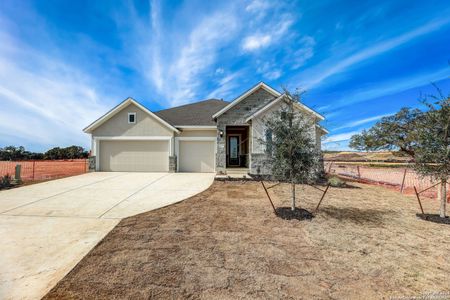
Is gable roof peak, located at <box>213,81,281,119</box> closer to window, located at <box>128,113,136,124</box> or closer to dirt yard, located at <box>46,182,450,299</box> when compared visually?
window, located at <box>128,113,136,124</box>

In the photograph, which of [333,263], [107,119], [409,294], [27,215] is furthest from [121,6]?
[409,294]

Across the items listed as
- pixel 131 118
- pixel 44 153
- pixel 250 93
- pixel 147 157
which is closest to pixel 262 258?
pixel 250 93

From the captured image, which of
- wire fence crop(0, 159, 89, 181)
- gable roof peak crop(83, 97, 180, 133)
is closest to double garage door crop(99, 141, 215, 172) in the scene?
gable roof peak crop(83, 97, 180, 133)

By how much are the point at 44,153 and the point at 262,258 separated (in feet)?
119

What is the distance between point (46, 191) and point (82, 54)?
7973mm

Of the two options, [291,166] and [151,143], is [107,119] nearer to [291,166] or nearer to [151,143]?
[151,143]

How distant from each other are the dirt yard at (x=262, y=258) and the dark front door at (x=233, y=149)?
990cm

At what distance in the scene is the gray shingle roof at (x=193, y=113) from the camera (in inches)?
589

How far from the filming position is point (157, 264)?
3119 millimetres

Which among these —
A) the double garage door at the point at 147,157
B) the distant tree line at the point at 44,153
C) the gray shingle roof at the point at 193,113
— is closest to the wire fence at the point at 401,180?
the double garage door at the point at 147,157

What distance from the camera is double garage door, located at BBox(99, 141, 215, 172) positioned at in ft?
47.0

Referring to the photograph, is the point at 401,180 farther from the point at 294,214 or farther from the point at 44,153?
the point at 44,153

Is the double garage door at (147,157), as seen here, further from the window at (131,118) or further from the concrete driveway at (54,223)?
the concrete driveway at (54,223)

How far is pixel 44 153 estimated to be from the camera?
90.7 feet
